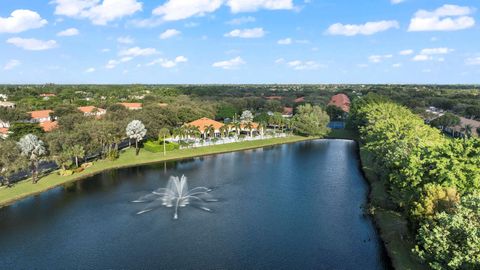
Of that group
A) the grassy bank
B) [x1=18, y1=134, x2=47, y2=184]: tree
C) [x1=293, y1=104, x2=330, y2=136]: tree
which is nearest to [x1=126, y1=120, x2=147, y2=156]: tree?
the grassy bank

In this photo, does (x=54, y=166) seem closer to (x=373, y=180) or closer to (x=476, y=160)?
(x=373, y=180)

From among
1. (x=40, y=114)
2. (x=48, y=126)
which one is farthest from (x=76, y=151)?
(x=40, y=114)

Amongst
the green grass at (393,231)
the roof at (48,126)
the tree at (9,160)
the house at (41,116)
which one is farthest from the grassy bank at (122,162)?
the house at (41,116)

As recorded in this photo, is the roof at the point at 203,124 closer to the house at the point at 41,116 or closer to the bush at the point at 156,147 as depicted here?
the bush at the point at 156,147

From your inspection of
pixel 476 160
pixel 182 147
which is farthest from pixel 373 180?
pixel 182 147

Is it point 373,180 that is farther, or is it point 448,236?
point 373,180

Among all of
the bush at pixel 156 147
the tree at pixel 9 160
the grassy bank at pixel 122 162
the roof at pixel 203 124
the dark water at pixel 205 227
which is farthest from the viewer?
the roof at pixel 203 124
